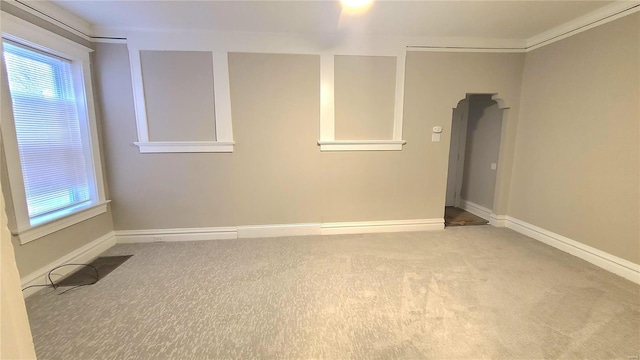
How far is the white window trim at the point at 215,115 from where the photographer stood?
10.8 ft

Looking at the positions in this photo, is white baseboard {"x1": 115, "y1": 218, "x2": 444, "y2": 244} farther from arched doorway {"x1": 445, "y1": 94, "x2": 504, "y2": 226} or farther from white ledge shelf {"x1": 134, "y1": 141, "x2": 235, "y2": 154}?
white ledge shelf {"x1": 134, "y1": 141, "x2": 235, "y2": 154}

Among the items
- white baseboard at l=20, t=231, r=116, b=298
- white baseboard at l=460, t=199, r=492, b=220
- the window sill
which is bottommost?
white baseboard at l=20, t=231, r=116, b=298

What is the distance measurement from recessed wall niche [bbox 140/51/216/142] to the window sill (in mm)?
983

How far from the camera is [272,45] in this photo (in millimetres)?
3387

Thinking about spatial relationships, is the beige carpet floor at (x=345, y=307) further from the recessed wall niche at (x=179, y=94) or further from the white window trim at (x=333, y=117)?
the recessed wall niche at (x=179, y=94)

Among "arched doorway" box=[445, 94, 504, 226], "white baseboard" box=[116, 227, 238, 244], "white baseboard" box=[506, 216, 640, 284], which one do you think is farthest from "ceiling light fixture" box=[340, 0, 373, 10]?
"white baseboard" box=[506, 216, 640, 284]

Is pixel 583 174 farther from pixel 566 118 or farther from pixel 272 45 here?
pixel 272 45

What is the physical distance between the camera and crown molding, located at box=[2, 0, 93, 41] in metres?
2.49

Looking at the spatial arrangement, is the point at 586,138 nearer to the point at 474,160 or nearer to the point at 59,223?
the point at 474,160

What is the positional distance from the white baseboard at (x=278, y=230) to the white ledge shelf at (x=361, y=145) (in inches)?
41.2

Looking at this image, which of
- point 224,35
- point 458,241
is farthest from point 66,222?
point 458,241

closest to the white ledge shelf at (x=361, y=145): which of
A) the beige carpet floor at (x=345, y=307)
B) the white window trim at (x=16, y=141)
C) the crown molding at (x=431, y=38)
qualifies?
the crown molding at (x=431, y=38)

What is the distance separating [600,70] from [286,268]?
146 inches

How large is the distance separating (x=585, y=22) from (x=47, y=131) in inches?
214
